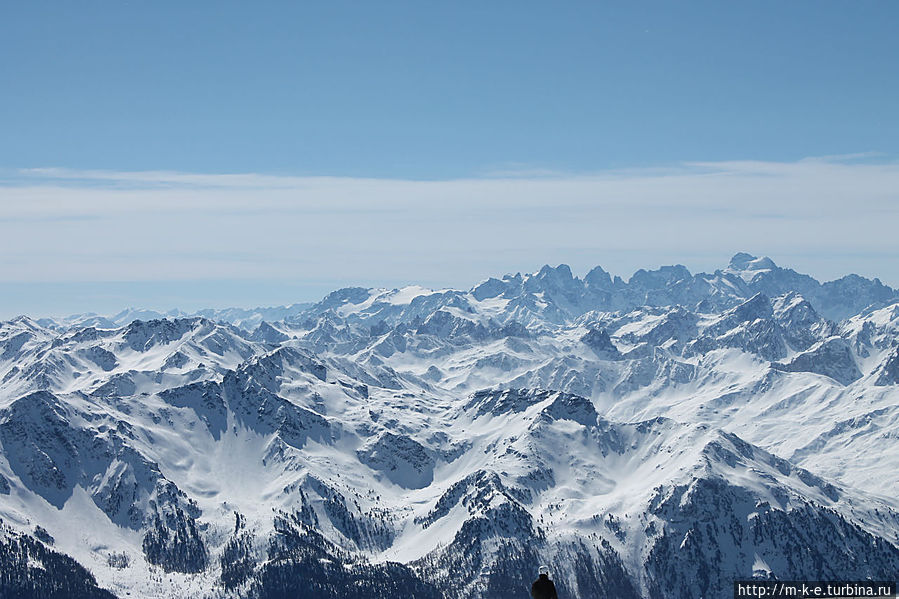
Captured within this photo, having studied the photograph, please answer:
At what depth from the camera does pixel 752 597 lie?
513ft

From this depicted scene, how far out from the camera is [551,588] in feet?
261

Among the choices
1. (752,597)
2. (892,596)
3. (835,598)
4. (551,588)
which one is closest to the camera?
(551,588)

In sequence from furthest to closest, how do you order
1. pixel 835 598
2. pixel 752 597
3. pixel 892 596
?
pixel 752 597, pixel 892 596, pixel 835 598

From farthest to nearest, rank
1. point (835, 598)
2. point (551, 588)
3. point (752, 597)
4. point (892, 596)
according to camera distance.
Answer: point (752, 597) → point (892, 596) → point (835, 598) → point (551, 588)

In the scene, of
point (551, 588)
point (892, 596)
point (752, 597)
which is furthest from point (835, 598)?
point (752, 597)

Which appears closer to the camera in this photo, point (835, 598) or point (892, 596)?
point (835, 598)

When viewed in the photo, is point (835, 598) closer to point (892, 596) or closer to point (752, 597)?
point (892, 596)

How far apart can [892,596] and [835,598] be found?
1055 cm

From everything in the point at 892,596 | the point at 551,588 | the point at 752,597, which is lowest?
the point at 752,597

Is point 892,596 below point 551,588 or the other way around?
below

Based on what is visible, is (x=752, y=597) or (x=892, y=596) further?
(x=752, y=597)

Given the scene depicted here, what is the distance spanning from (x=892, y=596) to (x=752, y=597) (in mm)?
49509

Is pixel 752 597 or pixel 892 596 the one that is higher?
pixel 892 596

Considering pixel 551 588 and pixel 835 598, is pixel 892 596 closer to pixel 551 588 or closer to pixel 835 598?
pixel 835 598
